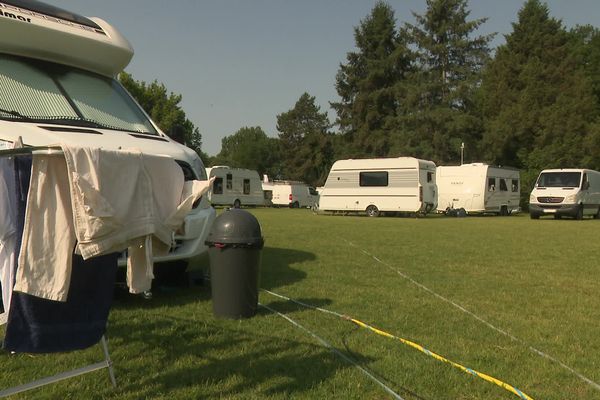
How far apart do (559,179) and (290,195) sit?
75.2ft

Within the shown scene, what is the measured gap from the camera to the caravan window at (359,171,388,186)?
2725cm

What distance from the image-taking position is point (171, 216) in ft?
9.18

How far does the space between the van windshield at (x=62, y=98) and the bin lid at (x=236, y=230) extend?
4.43 ft

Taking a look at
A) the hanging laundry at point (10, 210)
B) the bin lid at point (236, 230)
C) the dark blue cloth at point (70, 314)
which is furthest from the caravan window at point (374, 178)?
the hanging laundry at point (10, 210)

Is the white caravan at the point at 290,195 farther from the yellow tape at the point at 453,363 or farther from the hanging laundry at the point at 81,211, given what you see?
the hanging laundry at the point at 81,211

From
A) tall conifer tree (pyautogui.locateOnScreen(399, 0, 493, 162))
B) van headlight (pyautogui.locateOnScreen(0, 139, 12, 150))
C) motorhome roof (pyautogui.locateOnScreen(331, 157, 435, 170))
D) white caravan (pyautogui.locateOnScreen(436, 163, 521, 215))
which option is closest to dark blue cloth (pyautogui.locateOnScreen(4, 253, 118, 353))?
van headlight (pyautogui.locateOnScreen(0, 139, 12, 150))

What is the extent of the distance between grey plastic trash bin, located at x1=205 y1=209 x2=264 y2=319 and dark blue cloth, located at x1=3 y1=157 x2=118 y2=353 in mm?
2187

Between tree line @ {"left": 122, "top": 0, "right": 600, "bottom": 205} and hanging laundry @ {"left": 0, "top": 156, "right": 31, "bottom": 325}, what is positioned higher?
tree line @ {"left": 122, "top": 0, "right": 600, "bottom": 205}

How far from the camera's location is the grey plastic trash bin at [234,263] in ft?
16.7

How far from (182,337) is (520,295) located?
13.9 feet

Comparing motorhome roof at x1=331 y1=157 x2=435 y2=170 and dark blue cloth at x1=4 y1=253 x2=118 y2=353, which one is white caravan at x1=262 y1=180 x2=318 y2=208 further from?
dark blue cloth at x1=4 y1=253 x2=118 y2=353

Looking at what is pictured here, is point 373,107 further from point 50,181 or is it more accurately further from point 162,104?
point 50,181

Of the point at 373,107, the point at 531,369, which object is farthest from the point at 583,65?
the point at 531,369

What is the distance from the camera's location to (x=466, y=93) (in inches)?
1834
